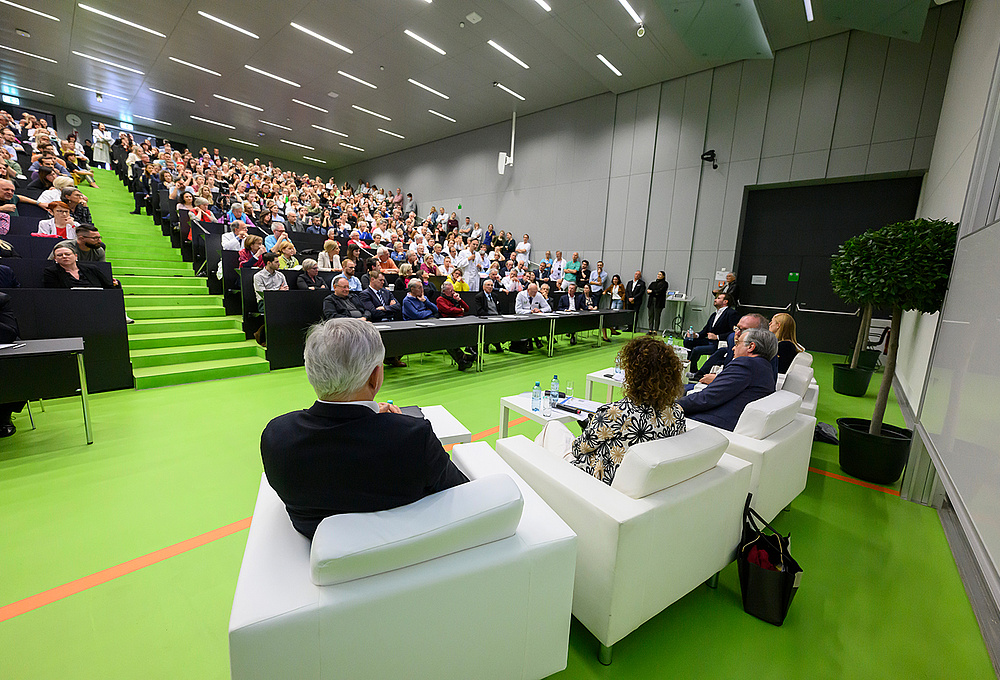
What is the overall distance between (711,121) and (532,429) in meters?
8.42

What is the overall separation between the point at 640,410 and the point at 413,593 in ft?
3.60

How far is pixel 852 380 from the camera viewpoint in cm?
489

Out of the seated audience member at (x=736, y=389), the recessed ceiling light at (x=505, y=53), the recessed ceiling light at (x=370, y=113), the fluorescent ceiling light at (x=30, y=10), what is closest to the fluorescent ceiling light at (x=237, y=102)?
the recessed ceiling light at (x=370, y=113)

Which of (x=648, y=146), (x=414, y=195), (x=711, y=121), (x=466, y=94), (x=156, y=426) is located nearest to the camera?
(x=156, y=426)

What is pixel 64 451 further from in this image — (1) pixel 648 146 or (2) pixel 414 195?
(2) pixel 414 195

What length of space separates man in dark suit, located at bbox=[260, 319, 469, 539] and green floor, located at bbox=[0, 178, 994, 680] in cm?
88

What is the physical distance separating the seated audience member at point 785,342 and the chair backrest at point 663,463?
2413mm

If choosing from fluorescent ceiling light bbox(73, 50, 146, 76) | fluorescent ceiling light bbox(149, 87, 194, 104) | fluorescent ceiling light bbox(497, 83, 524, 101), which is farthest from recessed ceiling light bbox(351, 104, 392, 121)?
fluorescent ceiling light bbox(73, 50, 146, 76)

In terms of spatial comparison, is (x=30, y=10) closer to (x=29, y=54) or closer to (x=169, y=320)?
(x=29, y=54)

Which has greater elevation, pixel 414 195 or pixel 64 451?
pixel 414 195

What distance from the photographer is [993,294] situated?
5.24ft

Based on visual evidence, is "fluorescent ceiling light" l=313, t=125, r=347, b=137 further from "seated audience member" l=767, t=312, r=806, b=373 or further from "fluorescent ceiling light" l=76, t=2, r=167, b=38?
"seated audience member" l=767, t=312, r=806, b=373

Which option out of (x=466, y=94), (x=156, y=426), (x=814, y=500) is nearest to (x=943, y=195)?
(x=814, y=500)

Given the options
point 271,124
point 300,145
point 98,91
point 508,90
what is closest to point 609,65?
point 508,90
